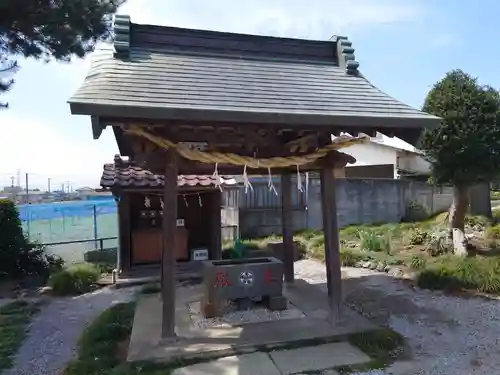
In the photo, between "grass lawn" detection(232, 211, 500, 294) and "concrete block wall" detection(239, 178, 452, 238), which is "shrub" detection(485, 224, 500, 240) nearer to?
"grass lawn" detection(232, 211, 500, 294)

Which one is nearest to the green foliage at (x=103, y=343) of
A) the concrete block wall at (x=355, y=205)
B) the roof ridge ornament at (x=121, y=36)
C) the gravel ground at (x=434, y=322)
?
the gravel ground at (x=434, y=322)

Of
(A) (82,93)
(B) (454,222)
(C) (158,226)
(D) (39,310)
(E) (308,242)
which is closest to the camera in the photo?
(A) (82,93)

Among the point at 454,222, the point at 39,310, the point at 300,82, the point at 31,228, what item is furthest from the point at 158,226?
the point at 454,222

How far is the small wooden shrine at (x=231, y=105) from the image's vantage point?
3984mm

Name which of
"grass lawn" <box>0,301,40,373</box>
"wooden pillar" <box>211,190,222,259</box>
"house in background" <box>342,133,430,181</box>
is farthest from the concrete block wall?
"grass lawn" <box>0,301,40,373</box>

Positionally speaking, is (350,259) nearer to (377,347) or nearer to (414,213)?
(377,347)

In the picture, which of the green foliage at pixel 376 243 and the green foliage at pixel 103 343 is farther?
the green foliage at pixel 376 243

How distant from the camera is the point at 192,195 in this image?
10.6m

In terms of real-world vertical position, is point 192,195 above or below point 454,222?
above

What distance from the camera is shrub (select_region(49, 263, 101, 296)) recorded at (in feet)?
27.7

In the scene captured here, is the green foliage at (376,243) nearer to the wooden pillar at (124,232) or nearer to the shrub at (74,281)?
the wooden pillar at (124,232)

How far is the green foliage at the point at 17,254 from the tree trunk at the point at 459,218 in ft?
30.9

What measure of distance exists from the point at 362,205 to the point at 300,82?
400 inches

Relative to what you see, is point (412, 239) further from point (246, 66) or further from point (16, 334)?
point (16, 334)
